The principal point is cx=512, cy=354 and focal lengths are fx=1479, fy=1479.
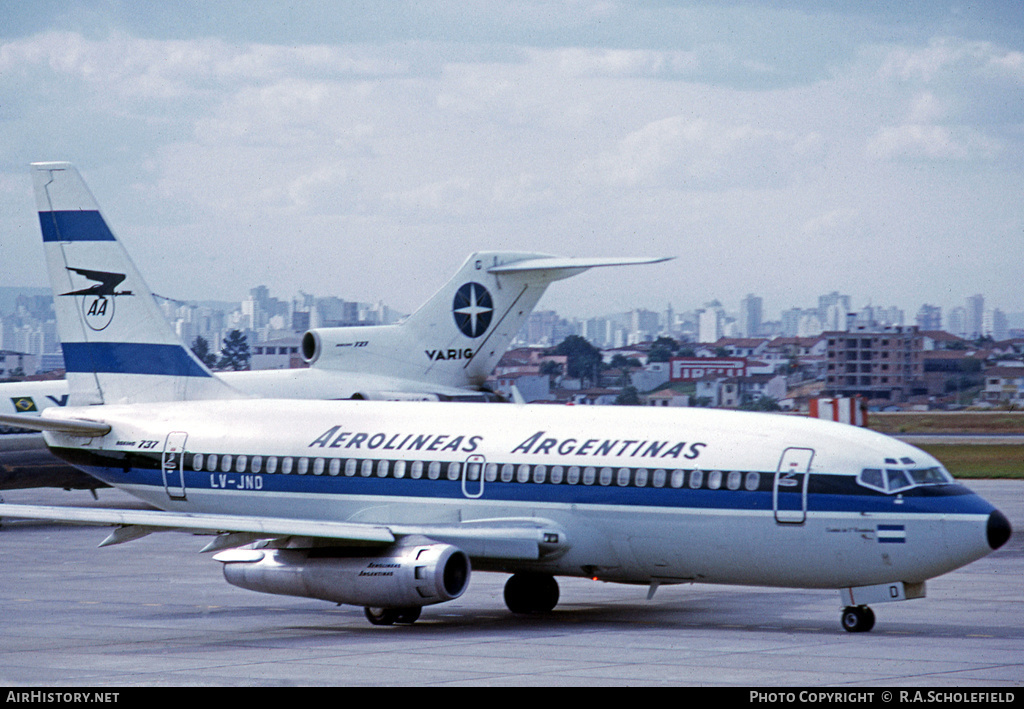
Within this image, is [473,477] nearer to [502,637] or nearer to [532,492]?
[532,492]

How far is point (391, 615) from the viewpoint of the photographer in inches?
1029

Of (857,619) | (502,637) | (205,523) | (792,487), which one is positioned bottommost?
(502,637)

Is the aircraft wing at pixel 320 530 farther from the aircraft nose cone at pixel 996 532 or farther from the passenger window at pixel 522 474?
the aircraft nose cone at pixel 996 532

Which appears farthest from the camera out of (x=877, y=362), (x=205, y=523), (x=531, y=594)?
(x=877, y=362)

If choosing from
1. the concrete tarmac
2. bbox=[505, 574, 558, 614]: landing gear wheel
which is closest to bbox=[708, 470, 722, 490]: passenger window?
the concrete tarmac

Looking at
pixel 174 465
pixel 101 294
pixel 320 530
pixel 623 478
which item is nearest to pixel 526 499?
pixel 623 478

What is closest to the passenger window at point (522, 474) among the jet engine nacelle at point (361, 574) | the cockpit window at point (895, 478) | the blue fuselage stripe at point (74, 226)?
the jet engine nacelle at point (361, 574)

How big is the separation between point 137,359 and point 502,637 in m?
12.7

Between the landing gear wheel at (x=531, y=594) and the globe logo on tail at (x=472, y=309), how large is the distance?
19.5 m
